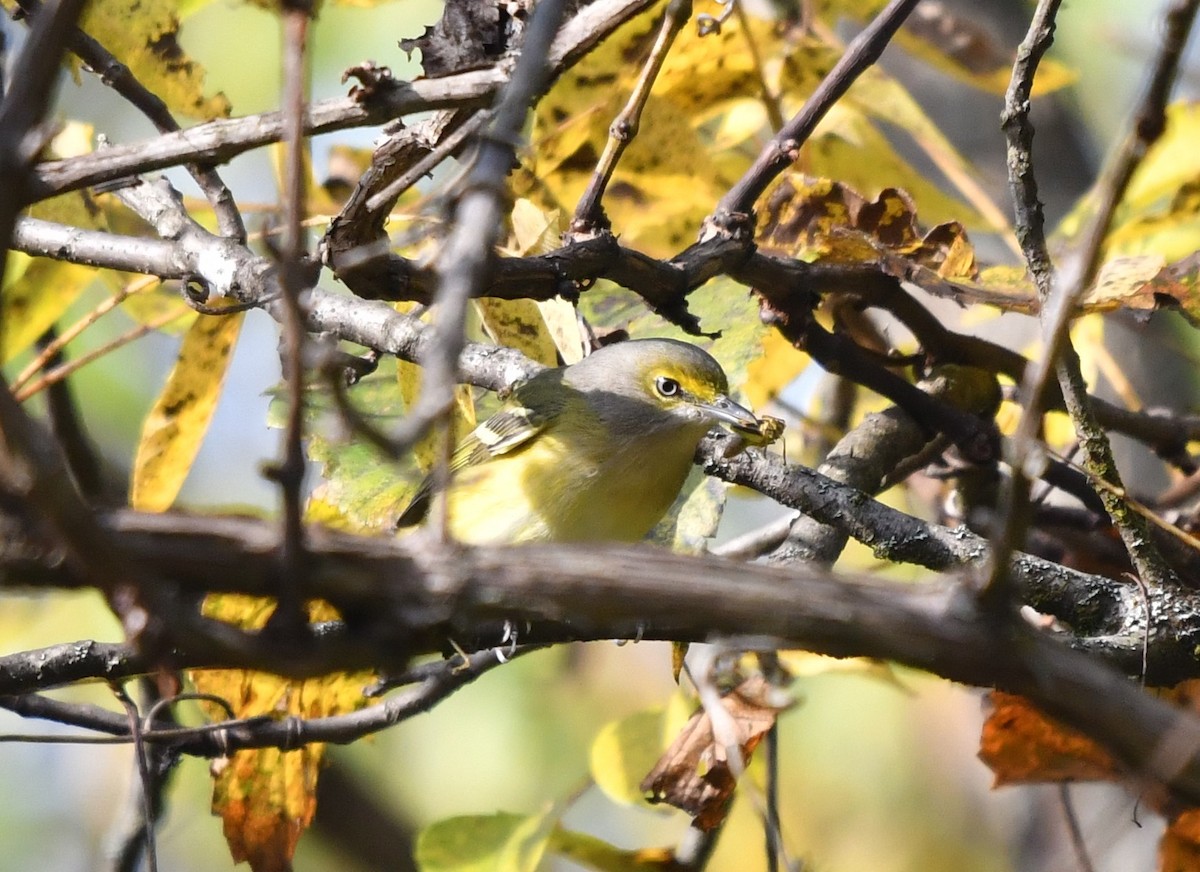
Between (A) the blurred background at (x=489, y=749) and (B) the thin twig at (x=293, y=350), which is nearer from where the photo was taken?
(B) the thin twig at (x=293, y=350)

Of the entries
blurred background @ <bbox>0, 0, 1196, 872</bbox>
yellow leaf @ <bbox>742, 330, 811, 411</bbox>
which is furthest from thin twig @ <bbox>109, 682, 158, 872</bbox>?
blurred background @ <bbox>0, 0, 1196, 872</bbox>

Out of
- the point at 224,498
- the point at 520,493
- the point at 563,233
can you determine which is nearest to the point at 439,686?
the point at 520,493

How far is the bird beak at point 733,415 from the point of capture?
3.32 m

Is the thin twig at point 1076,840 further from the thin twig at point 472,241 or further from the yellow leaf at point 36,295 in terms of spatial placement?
the yellow leaf at point 36,295

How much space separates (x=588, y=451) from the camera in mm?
3529

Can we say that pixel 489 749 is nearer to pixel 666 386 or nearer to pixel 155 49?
pixel 666 386

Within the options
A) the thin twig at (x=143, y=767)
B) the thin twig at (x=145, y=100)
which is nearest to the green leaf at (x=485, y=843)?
the thin twig at (x=143, y=767)

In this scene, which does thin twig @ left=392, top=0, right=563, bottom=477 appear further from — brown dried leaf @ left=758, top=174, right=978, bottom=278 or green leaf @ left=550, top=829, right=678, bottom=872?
green leaf @ left=550, top=829, right=678, bottom=872

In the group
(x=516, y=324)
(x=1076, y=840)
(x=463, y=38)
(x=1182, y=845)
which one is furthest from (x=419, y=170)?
(x=1182, y=845)

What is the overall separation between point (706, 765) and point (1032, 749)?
0.72 metres

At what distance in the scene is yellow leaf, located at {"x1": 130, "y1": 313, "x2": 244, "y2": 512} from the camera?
3.16 meters

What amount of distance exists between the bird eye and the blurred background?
2.78 m

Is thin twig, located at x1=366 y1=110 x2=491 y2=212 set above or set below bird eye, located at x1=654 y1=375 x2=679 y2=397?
below

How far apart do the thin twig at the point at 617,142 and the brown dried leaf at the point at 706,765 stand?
1258 millimetres
